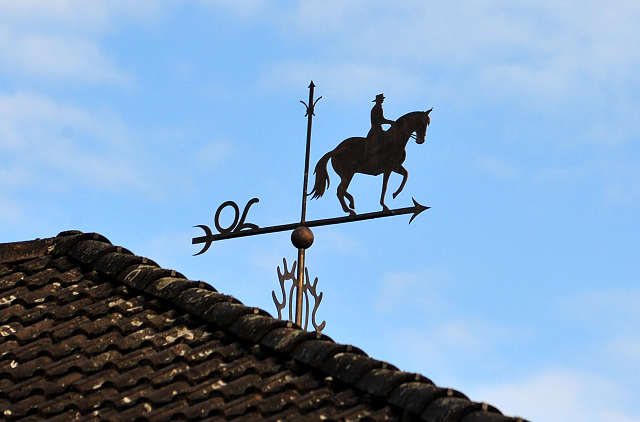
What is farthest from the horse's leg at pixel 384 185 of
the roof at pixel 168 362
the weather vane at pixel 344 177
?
the roof at pixel 168 362

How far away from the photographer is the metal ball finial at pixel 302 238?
6.27 metres

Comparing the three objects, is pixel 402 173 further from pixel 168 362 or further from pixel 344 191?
pixel 168 362

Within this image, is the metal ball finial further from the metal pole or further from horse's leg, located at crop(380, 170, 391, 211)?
horse's leg, located at crop(380, 170, 391, 211)

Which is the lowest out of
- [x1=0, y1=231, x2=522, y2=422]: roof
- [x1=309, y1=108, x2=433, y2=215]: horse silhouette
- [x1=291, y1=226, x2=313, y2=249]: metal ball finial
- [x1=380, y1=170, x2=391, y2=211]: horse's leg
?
[x1=0, y1=231, x2=522, y2=422]: roof

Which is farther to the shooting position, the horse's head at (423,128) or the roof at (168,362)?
the horse's head at (423,128)

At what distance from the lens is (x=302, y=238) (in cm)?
626

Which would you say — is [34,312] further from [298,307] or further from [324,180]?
[324,180]

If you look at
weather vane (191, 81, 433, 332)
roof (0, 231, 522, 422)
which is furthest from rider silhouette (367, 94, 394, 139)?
roof (0, 231, 522, 422)

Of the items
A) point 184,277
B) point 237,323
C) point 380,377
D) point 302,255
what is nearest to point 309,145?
point 302,255

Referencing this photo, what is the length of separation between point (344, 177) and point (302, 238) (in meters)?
0.61

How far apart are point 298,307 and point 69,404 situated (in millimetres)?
2148

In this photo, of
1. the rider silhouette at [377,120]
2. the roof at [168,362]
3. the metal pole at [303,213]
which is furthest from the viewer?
the rider silhouette at [377,120]

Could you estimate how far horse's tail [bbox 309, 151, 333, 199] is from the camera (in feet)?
21.9

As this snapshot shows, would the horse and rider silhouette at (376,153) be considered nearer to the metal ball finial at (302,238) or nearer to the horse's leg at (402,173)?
the horse's leg at (402,173)
